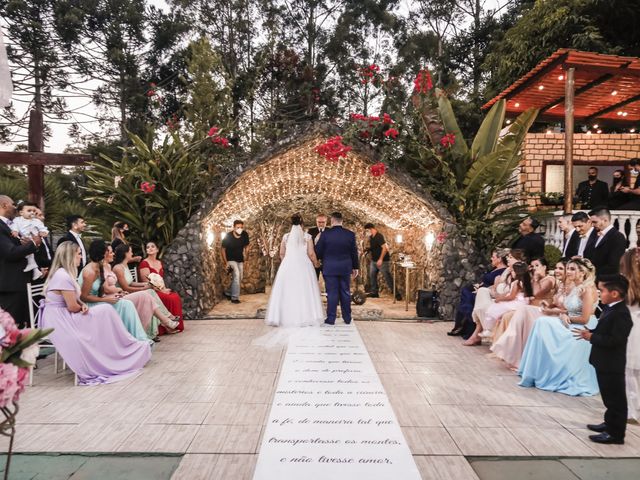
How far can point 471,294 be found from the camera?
7289 millimetres

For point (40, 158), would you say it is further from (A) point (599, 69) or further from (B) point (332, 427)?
(A) point (599, 69)

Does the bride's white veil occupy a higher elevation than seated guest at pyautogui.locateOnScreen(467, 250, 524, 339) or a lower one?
higher

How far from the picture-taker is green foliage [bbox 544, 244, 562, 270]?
7809 mm

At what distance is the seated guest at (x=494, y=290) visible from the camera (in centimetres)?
641

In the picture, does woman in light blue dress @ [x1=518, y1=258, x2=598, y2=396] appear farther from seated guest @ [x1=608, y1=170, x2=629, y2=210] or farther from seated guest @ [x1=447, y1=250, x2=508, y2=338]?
seated guest @ [x1=608, y1=170, x2=629, y2=210]

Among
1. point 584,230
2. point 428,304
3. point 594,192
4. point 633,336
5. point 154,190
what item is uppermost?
point 594,192

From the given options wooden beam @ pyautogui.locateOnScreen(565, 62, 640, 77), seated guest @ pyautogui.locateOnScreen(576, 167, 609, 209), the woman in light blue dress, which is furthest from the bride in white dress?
seated guest @ pyautogui.locateOnScreen(576, 167, 609, 209)

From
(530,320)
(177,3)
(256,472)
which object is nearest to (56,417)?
(256,472)

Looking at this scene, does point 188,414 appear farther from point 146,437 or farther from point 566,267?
point 566,267

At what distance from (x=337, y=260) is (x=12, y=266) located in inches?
187

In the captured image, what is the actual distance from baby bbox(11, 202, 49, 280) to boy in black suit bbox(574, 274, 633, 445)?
6.29 meters

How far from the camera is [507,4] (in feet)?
84.9

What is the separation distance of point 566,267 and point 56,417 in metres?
5.39

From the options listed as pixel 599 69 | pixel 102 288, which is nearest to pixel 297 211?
pixel 599 69
